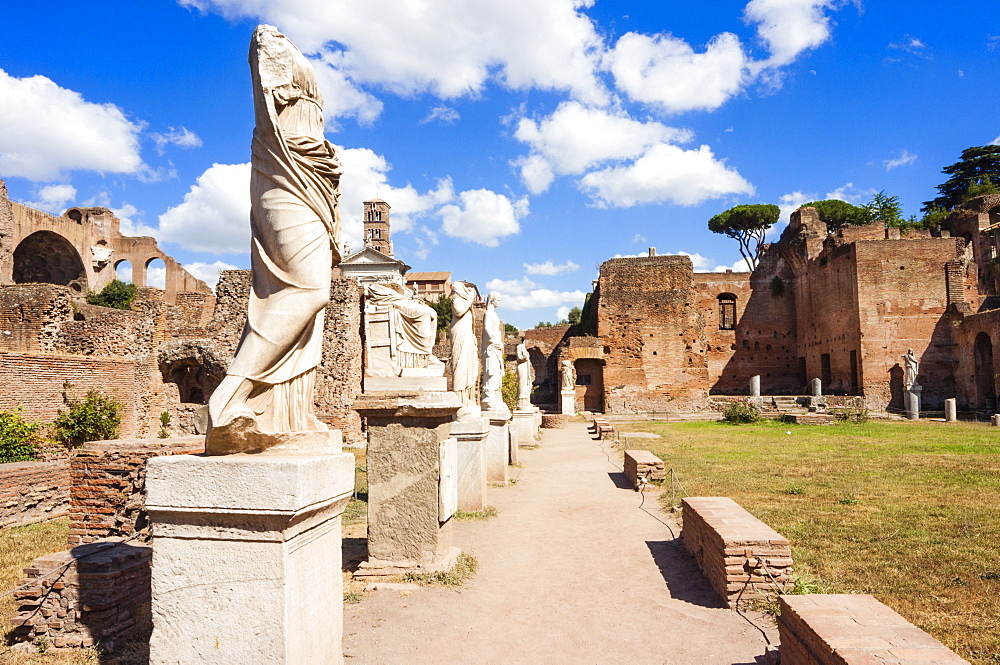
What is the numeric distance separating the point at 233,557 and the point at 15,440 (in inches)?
351

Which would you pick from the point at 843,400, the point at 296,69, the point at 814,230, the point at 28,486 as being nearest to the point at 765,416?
→ the point at 843,400

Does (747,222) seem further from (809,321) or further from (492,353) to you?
(492,353)

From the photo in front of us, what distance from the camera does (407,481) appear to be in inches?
199

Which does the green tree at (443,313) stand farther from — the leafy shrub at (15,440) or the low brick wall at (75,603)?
the low brick wall at (75,603)

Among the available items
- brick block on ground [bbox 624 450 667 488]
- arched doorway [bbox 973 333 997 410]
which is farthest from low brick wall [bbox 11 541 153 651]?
arched doorway [bbox 973 333 997 410]

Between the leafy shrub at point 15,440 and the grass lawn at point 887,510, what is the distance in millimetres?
9085

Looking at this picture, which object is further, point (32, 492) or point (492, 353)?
point (492, 353)

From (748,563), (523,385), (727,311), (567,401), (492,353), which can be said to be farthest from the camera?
(727,311)

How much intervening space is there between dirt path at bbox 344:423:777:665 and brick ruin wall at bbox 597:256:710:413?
25.2 meters

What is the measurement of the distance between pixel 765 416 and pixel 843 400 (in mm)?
5754

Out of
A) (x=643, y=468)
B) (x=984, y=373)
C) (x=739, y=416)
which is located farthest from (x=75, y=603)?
(x=984, y=373)

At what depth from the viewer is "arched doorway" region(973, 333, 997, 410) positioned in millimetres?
25641

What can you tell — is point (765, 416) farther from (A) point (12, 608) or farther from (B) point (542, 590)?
(A) point (12, 608)

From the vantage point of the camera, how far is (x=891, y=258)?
29172mm
